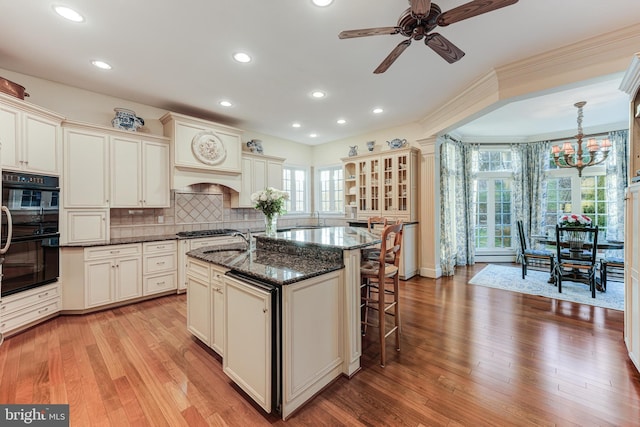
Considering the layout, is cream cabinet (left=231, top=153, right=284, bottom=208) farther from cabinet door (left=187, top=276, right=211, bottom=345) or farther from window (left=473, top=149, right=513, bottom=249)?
window (left=473, top=149, right=513, bottom=249)

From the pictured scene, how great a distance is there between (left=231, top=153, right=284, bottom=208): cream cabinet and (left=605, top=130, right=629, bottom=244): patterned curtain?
6.36 metres

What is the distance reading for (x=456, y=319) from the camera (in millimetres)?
3027

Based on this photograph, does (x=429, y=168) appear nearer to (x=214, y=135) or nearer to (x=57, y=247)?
(x=214, y=135)

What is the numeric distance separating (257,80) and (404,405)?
3556 millimetres

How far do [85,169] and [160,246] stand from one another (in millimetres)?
1320

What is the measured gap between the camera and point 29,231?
8.92ft

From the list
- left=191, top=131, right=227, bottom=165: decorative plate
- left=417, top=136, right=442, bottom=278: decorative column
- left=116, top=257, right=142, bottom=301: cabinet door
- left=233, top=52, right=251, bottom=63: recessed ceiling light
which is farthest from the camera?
left=417, top=136, right=442, bottom=278: decorative column

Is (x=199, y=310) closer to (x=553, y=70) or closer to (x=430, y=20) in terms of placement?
(x=430, y=20)

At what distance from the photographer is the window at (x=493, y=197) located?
5895 millimetres

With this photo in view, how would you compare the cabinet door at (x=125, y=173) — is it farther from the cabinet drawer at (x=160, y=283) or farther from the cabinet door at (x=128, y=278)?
the cabinet drawer at (x=160, y=283)

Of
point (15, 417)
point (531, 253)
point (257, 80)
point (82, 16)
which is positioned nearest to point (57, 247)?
point (15, 417)

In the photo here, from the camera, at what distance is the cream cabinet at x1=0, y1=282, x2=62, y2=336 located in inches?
99.9

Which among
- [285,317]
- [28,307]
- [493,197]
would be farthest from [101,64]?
[493,197]

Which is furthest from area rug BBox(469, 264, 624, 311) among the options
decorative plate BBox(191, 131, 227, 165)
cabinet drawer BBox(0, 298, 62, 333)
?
cabinet drawer BBox(0, 298, 62, 333)
